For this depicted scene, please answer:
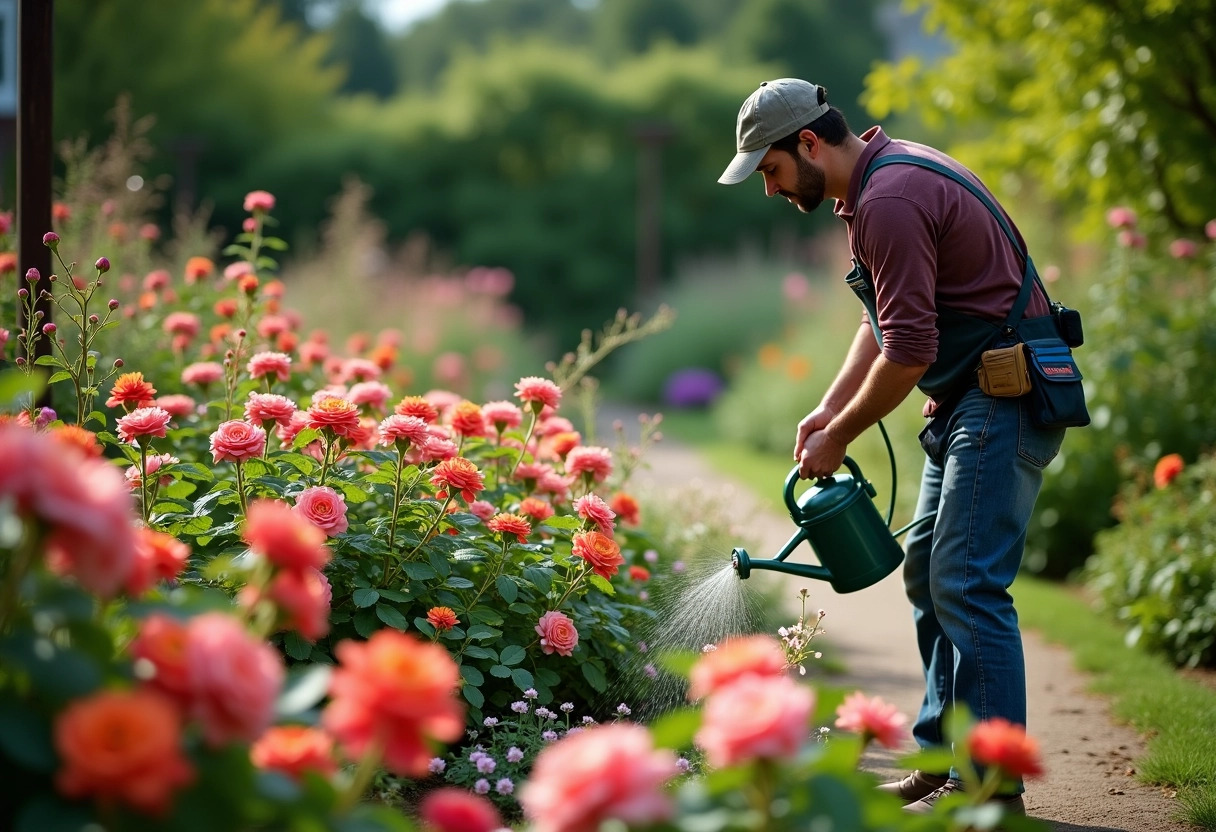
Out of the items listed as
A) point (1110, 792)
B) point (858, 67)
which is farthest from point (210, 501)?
point (858, 67)

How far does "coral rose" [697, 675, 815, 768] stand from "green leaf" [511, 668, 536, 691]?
143 cm

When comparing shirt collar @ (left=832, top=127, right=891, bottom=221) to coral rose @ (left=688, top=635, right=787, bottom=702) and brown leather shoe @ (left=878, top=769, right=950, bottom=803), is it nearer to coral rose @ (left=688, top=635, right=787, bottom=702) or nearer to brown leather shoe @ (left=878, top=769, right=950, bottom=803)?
brown leather shoe @ (left=878, top=769, right=950, bottom=803)

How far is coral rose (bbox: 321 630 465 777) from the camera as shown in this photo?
3.85 ft

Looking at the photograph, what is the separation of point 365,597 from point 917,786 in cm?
143

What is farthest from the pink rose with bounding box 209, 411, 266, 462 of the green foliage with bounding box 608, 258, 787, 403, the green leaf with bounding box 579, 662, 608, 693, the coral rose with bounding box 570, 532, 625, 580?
the green foliage with bounding box 608, 258, 787, 403

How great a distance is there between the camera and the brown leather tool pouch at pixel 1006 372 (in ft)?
8.80

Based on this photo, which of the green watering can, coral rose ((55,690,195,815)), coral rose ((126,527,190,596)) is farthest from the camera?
the green watering can

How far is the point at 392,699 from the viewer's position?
117 cm

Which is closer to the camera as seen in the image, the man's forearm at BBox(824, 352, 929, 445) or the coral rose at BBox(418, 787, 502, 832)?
the coral rose at BBox(418, 787, 502, 832)

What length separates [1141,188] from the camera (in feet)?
20.6

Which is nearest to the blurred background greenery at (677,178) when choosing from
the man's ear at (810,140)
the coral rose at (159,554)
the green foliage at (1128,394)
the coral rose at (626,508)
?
the green foliage at (1128,394)

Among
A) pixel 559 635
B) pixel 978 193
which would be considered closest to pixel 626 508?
pixel 559 635

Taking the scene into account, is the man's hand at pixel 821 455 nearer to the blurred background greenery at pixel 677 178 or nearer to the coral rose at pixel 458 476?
the coral rose at pixel 458 476

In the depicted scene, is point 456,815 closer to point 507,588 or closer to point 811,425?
point 507,588
